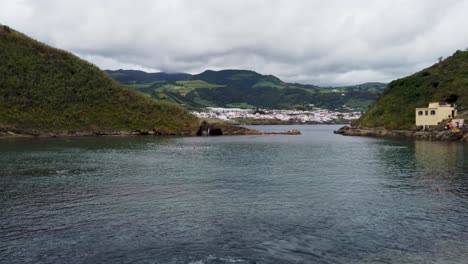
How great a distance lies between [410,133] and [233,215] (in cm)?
12161

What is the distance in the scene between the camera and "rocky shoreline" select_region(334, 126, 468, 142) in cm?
11612

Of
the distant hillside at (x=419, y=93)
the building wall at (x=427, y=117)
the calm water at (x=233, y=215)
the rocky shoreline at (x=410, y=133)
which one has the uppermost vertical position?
the distant hillside at (x=419, y=93)

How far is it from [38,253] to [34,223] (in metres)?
6.90

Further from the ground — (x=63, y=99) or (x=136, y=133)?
(x=63, y=99)

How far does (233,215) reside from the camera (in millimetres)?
31719

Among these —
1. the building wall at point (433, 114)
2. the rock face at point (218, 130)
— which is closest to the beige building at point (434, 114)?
the building wall at point (433, 114)

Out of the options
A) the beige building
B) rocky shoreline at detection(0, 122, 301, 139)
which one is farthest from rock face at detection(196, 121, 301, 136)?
the beige building

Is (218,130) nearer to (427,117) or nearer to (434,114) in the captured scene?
(427,117)

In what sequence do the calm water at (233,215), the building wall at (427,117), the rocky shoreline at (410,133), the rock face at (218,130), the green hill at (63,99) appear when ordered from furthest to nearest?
the rock face at (218,130) < the green hill at (63,99) < the building wall at (427,117) < the rocky shoreline at (410,133) < the calm water at (233,215)

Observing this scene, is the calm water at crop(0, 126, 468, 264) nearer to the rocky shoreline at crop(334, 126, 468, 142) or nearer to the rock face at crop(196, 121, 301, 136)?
the rocky shoreline at crop(334, 126, 468, 142)

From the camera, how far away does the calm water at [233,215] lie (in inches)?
910

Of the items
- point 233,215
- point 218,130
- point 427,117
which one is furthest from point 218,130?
point 233,215

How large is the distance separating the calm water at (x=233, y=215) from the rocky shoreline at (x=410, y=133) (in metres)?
65.2

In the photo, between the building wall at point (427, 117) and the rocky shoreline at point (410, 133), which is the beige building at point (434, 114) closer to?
the building wall at point (427, 117)
